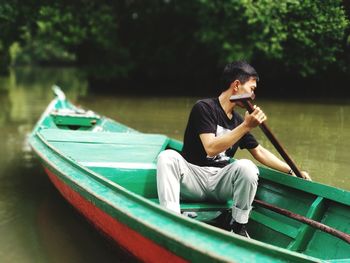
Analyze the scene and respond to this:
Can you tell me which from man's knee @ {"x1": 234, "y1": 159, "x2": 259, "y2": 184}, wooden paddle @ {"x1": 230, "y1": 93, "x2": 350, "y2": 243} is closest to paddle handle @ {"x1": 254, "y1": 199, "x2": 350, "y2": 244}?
wooden paddle @ {"x1": 230, "y1": 93, "x2": 350, "y2": 243}

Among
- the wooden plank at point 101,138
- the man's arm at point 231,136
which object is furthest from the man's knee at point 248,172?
the wooden plank at point 101,138

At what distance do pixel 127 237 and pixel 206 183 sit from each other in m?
0.89

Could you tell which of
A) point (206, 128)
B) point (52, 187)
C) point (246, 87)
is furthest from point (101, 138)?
point (246, 87)

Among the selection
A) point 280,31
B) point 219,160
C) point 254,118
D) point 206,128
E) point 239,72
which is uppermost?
point 239,72

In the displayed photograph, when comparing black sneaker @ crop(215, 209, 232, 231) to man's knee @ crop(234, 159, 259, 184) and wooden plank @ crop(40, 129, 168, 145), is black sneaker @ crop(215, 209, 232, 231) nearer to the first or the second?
man's knee @ crop(234, 159, 259, 184)

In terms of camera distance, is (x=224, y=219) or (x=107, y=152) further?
(x=107, y=152)

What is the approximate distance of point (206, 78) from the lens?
2123 cm

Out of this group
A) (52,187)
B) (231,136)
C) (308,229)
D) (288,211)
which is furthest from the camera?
(52,187)

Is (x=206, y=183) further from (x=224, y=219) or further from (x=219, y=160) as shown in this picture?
(x=224, y=219)

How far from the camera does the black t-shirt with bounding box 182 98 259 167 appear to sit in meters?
3.41

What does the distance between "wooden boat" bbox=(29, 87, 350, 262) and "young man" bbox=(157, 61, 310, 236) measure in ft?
0.55

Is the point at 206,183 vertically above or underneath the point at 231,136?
underneath

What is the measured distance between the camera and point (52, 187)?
5.88 metres

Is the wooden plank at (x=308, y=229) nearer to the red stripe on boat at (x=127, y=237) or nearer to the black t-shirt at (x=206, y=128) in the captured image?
the black t-shirt at (x=206, y=128)
